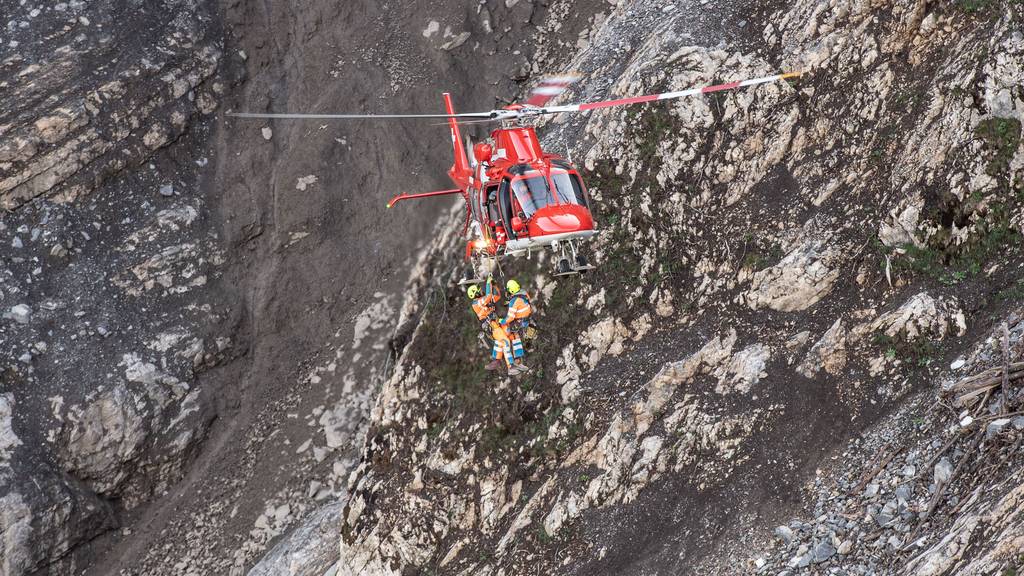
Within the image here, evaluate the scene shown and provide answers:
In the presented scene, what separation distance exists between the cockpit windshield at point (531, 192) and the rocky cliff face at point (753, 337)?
3013 millimetres

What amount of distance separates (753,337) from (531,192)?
4.75m

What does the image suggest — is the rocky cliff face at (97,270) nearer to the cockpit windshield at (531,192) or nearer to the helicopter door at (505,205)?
the helicopter door at (505,205)

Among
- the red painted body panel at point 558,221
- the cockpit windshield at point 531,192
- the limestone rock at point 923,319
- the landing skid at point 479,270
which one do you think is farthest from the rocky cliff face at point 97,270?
the limestone rock at point 923,319

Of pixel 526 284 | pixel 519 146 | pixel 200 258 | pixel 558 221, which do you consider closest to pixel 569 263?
pixel 558 221

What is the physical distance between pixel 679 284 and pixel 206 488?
1279 cm

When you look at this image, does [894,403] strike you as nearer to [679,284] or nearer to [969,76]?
[679,284]

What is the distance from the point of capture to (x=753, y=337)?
45.3 feet

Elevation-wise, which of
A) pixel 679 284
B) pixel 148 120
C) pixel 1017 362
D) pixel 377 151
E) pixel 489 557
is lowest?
pixel 489 557

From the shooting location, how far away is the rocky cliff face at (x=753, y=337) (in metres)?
12.0

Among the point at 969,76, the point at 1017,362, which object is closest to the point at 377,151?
the point at 969,76

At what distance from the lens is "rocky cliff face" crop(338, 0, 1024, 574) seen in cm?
1200

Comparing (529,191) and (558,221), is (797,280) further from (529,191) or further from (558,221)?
(529,191)

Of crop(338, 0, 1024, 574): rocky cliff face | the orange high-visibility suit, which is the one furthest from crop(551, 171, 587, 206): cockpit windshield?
the orange high-visibility suit

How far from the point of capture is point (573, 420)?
48.3 feet
